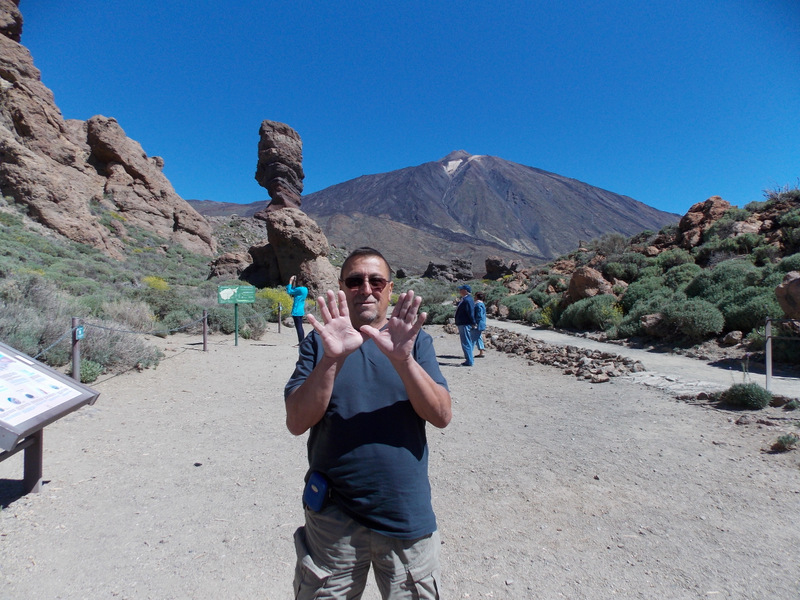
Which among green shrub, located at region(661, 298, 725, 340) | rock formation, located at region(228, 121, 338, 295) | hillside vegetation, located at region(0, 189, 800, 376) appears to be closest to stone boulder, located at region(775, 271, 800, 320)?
hillside vegetation, located at region(0, 189, 800, 376)

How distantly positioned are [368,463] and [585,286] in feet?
48.5

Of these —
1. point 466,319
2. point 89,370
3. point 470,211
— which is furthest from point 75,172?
point 470,211

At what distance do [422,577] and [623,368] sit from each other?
705 cm

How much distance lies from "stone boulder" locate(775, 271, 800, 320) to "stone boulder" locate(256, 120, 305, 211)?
35191mm

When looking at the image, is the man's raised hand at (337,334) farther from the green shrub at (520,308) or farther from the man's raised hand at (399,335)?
the green shrub at (520,308)

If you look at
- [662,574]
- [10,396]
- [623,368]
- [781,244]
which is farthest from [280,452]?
[781,244]

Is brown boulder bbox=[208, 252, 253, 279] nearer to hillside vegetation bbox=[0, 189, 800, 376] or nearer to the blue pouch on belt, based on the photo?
hillside vegetation bbox=[0, 189, 800, 376]

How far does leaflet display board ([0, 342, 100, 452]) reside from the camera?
8.24ft

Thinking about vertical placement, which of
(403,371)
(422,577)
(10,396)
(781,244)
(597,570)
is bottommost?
(597,570)

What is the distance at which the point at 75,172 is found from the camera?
1024 inches

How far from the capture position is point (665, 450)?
4172 mm

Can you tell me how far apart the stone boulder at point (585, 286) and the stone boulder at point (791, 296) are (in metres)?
7.32

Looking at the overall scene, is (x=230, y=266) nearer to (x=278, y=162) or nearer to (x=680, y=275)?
(x=680, y=275)

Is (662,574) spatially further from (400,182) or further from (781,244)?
(400,182)
